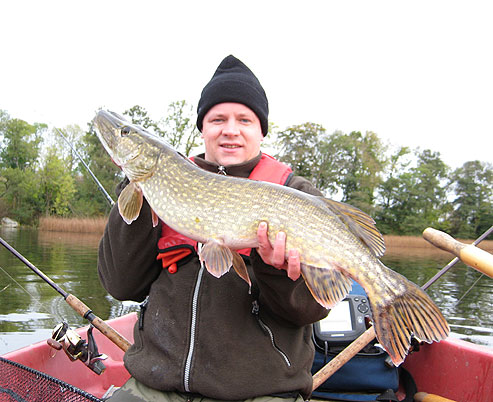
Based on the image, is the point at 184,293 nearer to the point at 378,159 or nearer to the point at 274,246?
the point at 274,246

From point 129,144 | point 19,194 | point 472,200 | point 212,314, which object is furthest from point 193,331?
point 472,200

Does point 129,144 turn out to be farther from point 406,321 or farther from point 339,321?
point 339,321

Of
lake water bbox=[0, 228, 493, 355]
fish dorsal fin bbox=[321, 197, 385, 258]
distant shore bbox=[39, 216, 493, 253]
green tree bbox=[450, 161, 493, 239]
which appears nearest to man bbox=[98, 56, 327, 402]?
fish dorsal fin bbox=[321, 197, 385, 258]

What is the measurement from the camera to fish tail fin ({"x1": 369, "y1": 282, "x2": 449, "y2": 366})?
1403mm

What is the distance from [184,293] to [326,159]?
3786 cm

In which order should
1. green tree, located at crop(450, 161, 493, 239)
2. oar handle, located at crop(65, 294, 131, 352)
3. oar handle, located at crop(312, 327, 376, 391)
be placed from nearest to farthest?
oar handle, located at crop(312, 327, 376, 391), oar handle, located at crop(65, 294, 131, 352), green tree, located at crop(450, 161, 493, 239)

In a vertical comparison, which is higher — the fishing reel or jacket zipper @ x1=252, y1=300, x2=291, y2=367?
jacket zipper @ x1=252, y1=300, x2=291, y2=367

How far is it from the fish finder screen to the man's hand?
1.24 metres

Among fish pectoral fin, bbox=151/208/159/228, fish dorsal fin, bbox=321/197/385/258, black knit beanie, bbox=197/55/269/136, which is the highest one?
black knit beanie, bbox=197/55/269/136

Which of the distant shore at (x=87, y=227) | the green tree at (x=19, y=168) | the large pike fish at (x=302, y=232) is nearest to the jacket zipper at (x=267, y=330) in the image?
the large pike fish at (x=302, y=232)

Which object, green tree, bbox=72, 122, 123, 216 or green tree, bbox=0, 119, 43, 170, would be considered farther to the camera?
green tree, bbox=0, 119, 43, 170

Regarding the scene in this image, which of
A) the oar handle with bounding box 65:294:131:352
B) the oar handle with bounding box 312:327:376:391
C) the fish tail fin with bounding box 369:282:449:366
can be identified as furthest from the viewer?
the oar handle with bounding box 65:294:131:352

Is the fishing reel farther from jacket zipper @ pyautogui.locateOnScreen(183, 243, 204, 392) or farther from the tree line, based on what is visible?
the tree line

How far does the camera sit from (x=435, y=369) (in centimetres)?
281
